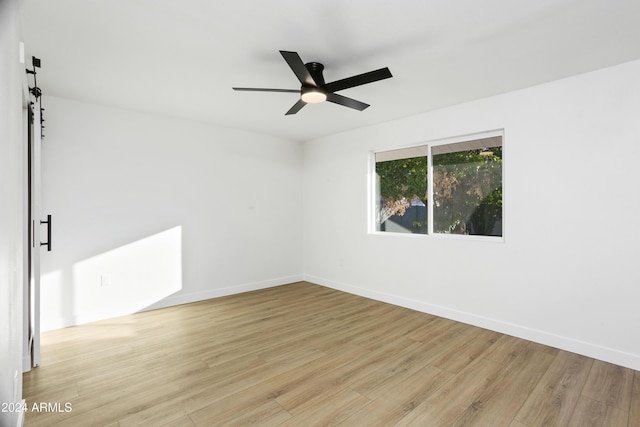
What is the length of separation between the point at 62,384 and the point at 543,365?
12.1 ft

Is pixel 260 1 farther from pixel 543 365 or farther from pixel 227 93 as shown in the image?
pixel 543 365

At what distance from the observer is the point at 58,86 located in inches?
123

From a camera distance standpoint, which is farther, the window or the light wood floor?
the window

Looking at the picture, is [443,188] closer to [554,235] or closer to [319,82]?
[554,235]

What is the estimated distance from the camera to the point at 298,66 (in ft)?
7.39

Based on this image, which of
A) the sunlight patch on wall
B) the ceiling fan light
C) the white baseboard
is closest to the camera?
the ceiling fan light

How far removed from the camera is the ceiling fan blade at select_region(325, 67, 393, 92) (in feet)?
7.50

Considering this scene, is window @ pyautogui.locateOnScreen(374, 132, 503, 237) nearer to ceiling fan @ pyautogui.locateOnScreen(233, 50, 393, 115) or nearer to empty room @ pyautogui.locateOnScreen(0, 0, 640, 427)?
empty room @ pyautogui.locateOnScreen(0, 0, 640, 427)

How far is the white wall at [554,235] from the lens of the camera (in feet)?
8.63

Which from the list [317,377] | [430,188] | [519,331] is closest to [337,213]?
[430,188]

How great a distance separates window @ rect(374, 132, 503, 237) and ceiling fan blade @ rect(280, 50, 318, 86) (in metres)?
2.11

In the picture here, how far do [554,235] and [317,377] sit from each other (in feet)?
8.22

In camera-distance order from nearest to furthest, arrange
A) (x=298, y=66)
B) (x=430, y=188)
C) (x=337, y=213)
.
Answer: (x=298, y=66), (x=430, y=188), (x=337, y=213)

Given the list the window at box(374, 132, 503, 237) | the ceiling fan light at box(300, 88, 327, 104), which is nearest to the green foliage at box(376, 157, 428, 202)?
the window at box(374, 132, 503, 237)
